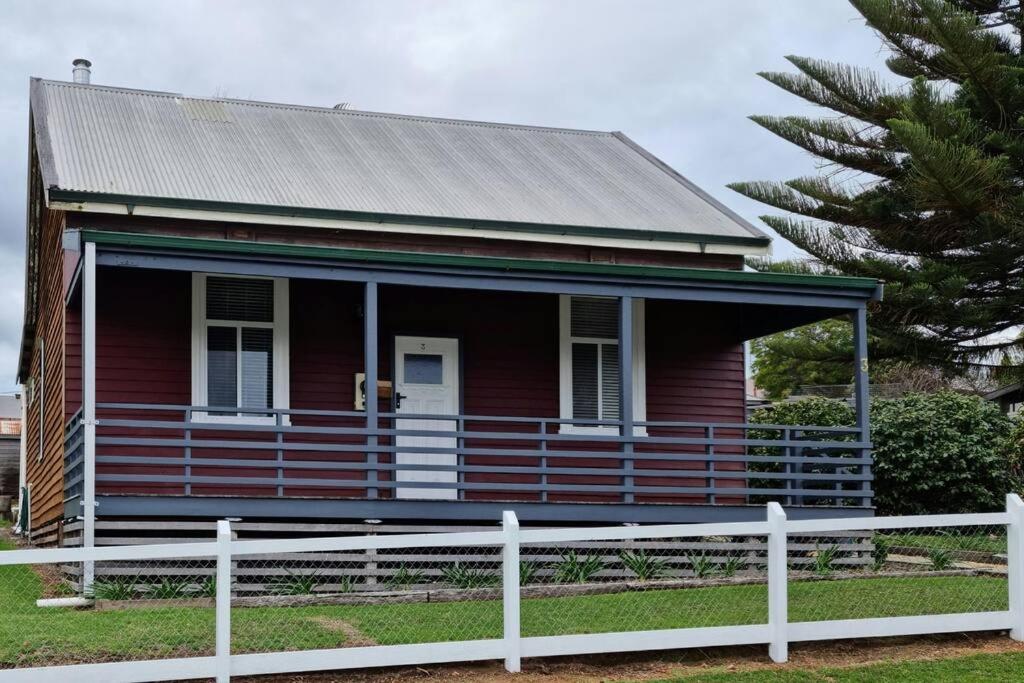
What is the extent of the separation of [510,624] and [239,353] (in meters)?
6.63

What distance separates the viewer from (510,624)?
8367 mm

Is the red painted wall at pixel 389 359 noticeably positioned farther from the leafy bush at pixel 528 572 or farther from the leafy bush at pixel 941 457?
the leafy bush at pixel 941 457

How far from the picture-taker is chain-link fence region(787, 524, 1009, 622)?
34.2ft

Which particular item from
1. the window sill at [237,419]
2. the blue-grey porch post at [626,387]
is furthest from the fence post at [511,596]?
the window sill at [237,419]

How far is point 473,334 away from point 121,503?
16.2 feet

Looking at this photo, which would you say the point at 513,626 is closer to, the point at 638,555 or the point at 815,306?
the point at 638,555

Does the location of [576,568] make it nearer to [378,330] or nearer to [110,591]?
[378,330]

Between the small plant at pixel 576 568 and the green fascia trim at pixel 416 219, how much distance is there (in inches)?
184

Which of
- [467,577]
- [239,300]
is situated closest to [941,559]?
[467,577]

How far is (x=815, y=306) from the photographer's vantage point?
47.0 feet

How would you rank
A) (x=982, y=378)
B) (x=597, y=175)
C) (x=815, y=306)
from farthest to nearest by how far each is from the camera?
(x=982, y=378) < (x=597, y=175) < (x=815, y=306)

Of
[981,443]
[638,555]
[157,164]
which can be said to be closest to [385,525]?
[638,555]

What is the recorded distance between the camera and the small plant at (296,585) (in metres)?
11.3

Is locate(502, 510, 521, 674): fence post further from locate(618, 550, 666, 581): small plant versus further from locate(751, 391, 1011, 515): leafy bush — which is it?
locate(751, 391, 1011, 515): leafy bush
